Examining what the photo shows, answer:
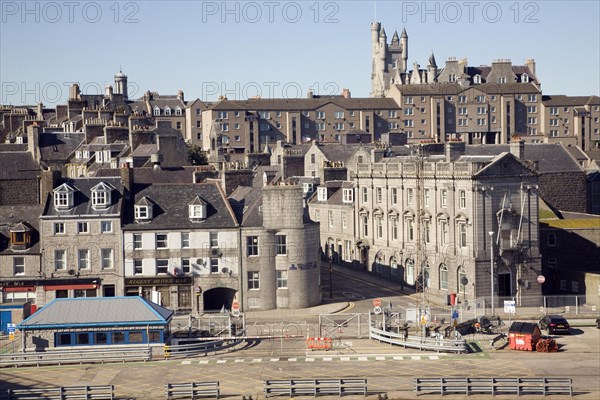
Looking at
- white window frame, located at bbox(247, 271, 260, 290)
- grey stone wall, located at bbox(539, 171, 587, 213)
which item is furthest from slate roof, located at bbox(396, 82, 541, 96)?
white window frame, located at bbox(247, 271, 260, 290)

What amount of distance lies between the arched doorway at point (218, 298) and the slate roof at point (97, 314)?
12.2m

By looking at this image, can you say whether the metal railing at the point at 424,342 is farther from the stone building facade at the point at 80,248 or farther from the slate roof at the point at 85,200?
the slate roof at the point at 85,200

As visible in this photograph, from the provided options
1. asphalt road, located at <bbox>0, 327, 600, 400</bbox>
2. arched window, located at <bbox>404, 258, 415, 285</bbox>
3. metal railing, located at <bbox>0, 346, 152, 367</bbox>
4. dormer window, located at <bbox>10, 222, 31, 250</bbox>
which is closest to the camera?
asphalt road, located at <bbox>0, 327, 600, 400</bbox>

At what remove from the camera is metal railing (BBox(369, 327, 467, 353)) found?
201ft

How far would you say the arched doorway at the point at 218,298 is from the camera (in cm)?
7556

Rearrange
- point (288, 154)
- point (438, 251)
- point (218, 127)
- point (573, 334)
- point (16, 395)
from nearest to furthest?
1. point (16, 395)
2. point (573, 334)
3. point (438, 251)
4. point (288, 154)
5. point (218, 127)

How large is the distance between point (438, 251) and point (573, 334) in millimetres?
17480

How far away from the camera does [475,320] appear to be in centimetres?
6731

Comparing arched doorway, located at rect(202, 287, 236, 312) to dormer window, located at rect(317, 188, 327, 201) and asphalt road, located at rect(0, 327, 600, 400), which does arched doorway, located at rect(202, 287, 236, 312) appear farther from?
dormer window, located at rect(317, 188, 327, 201)

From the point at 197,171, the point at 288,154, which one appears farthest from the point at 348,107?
the point at 197,171

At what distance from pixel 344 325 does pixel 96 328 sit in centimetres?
1574

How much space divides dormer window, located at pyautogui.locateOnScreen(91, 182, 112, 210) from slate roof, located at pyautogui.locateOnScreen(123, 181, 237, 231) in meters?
1.57

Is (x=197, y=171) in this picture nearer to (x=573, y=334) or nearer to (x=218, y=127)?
(x=573, y=334)

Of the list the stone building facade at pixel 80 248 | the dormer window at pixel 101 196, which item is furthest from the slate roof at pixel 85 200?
the dormer window at pixel 101 196
